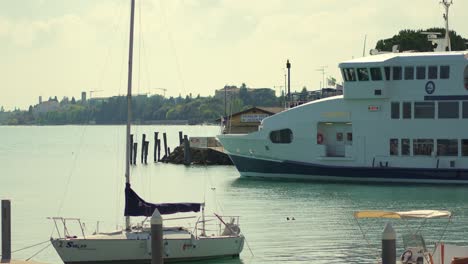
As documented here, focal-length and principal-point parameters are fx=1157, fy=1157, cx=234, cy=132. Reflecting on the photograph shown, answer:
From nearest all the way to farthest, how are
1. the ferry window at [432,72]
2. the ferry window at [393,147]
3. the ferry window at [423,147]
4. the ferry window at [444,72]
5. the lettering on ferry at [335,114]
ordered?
the ferry window at [444,72], the ferry window at [432,72], the ferry window at [423,147], the ferry window at [393,147], the lettering on ferry at [335,114]

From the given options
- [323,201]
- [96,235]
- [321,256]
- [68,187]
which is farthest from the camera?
[68,187]

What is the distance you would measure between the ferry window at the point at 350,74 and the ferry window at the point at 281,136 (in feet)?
14.4

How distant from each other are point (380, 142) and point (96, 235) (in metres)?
29.1

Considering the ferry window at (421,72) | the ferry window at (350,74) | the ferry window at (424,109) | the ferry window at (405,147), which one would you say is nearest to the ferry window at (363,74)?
the ferry window at (350,74)

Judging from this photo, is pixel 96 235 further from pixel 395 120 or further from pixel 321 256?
pixel 395 120

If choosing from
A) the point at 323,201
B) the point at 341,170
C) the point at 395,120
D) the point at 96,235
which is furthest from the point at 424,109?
the point at 96,235

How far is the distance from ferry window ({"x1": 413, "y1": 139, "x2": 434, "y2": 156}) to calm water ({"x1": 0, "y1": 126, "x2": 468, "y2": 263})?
5.92 ft

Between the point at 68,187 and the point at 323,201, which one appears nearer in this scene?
the point at 323,201

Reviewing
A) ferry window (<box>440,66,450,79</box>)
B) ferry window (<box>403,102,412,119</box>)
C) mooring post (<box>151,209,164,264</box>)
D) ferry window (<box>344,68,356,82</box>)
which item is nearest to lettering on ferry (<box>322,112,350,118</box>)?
ferry window (<box>344,68,356,82</box>)

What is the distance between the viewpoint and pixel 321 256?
34.1m

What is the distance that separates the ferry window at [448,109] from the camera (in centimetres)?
5675

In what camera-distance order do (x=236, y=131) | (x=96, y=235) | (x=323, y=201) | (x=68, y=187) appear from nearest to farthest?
(x=96, y=235), (x=323, y=201), (x=68, y=187), (x=236, y=131)

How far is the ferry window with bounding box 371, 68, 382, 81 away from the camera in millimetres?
57562

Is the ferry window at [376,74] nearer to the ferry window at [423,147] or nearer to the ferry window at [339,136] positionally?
the ferry window at [423,147]
